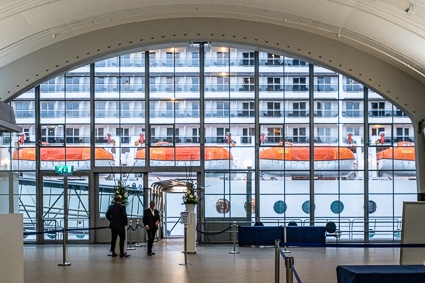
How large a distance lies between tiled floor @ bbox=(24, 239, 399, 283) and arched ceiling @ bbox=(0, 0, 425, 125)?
5.26 meters

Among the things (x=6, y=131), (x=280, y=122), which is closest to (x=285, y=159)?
(x=280, y=122)

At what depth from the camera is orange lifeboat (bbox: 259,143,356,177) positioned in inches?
970

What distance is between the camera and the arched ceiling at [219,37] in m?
19.8

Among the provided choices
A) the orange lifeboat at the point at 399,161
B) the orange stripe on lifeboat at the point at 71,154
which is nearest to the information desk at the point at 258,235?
the orange lifeboat at the point at 399,161

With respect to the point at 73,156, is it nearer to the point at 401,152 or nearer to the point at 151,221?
the point at 151,221

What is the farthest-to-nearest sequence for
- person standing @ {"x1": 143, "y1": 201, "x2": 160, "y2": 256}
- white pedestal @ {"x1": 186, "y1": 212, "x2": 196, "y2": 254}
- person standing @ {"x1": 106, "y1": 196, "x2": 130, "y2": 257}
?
person standing @ {"x1": 143, "y1": 201, "x2": 160, "y2": 256} → white pedestal @ {"x1": 186, "y1": 212, "x2": 196, "y2": 254} → person standing @ {"x1": 106, "y1": 196, "x2": 130, "y2": 257}

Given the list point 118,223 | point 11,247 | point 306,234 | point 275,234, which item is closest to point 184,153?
point 275,234

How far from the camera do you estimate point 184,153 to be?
2480cm

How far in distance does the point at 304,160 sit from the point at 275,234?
347cm

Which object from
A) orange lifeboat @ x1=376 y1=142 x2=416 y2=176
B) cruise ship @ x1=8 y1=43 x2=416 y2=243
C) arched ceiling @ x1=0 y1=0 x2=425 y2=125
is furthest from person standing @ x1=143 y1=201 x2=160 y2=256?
orange lifeboat @ x1=376 y1=142 x2=416 y2=176

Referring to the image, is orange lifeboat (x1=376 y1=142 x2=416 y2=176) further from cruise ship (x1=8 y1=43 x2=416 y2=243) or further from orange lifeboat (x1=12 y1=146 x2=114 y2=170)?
orange lifeboat (x1=12 y1=146 x2=114 y2=170)

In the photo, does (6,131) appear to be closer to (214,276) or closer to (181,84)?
(214,276)

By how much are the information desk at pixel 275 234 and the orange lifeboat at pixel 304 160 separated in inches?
113

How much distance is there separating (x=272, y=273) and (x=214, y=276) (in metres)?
1.20
